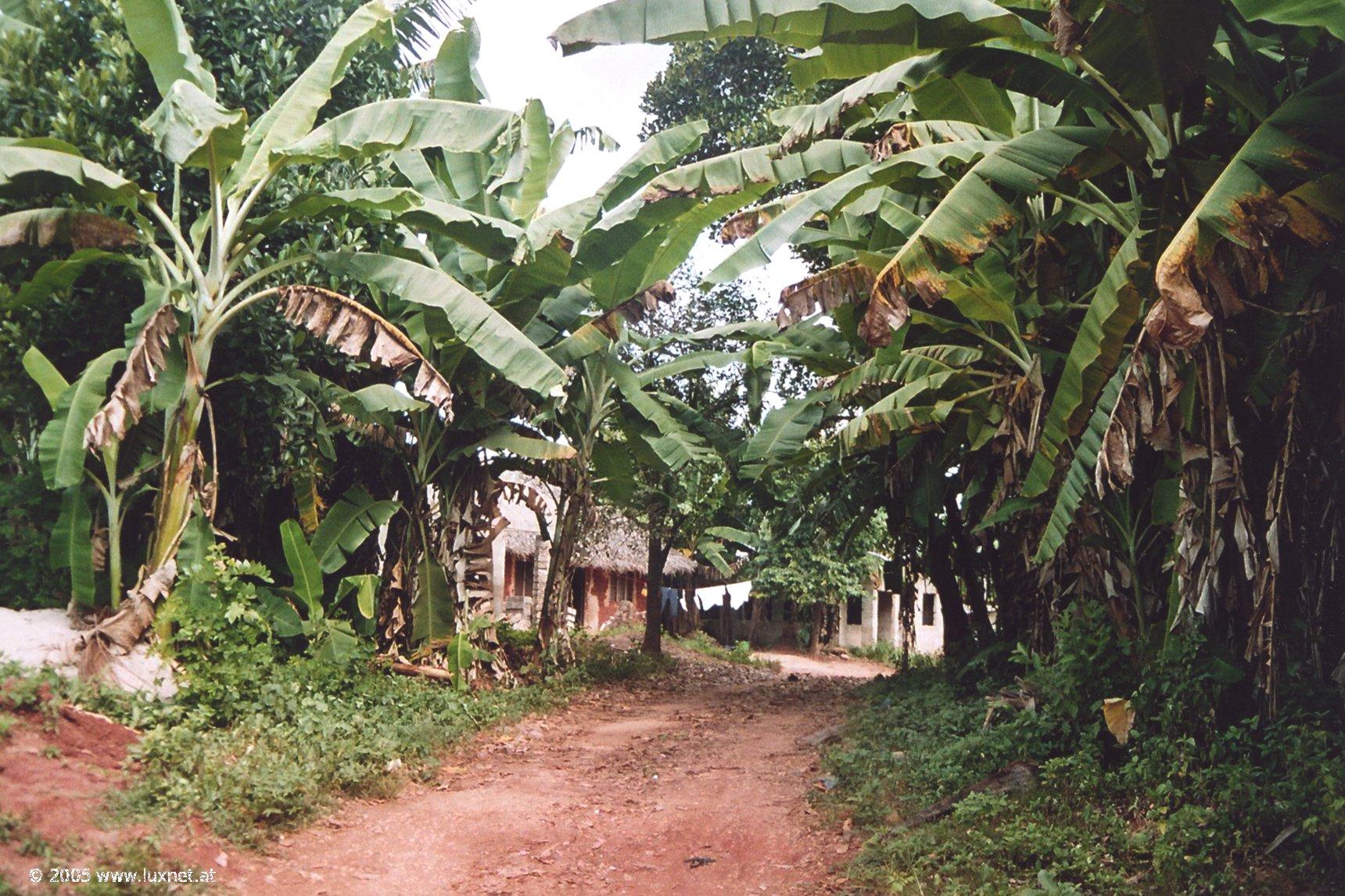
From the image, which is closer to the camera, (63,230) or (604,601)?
(63,230)

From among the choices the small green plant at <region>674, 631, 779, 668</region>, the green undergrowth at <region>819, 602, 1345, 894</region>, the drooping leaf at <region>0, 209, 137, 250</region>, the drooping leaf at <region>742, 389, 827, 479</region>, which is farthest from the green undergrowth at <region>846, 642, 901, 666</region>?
the drooping leaf at <region>0, 209, 137, 250</region>

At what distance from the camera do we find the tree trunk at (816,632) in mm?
25391

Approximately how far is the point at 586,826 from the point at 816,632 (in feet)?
62.9

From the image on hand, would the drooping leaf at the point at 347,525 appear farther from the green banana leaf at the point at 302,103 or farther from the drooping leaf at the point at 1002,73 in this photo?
the drooping leaf at the point at 1002,73

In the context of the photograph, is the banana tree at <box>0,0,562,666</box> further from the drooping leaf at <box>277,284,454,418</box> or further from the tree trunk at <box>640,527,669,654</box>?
the tree trunk at <box>640,527,669,654</box>

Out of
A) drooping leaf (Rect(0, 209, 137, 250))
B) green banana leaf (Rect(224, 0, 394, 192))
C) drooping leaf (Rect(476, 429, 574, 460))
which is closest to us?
drooping leaf (Rect(0, 209, 137, 250))

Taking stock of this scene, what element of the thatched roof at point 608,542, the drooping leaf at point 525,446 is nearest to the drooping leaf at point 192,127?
the drooping leaf at point 525,446

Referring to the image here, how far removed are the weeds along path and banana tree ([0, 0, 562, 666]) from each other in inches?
89.4

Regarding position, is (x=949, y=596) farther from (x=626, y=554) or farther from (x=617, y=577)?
(x=617, y=577)

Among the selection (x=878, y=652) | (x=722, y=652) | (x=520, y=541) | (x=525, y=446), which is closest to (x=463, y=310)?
(x=525, y=446)

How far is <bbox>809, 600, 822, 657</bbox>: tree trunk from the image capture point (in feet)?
83.3

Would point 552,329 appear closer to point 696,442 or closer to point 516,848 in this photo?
point 696,442

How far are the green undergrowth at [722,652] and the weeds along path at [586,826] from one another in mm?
10327

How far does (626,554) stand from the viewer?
24312mm
